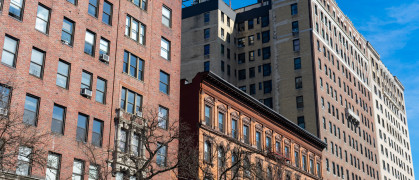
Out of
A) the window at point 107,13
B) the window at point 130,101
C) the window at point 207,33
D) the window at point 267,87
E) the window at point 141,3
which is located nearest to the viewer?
the window at point 130,101

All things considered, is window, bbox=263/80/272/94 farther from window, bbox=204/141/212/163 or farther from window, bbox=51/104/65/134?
window, bbox=51/104/65/134

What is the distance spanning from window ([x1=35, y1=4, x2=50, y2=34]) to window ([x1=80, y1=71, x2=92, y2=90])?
4.24 metres

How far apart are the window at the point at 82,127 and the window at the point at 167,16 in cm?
1462

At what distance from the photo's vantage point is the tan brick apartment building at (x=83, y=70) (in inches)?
1294

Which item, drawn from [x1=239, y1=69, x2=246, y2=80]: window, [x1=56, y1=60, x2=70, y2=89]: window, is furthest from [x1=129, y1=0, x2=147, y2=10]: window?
[x1=239, y1=69, x2=246, y2=80]: window

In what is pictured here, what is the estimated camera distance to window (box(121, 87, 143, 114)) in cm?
4034

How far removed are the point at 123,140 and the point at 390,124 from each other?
96.7m

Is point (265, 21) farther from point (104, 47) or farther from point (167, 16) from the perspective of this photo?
point (104, 47)

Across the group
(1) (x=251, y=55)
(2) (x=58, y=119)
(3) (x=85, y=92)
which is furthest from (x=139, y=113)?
(1) (x=251, y=55)

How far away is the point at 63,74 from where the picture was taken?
35875 mm

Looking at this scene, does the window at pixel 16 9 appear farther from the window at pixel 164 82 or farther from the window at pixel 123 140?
Answer: the window at pixel 164 82

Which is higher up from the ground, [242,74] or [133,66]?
[242,74]

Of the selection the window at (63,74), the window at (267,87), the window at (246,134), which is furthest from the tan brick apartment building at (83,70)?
the window at (267,87)

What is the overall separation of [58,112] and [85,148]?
10.7 feet
